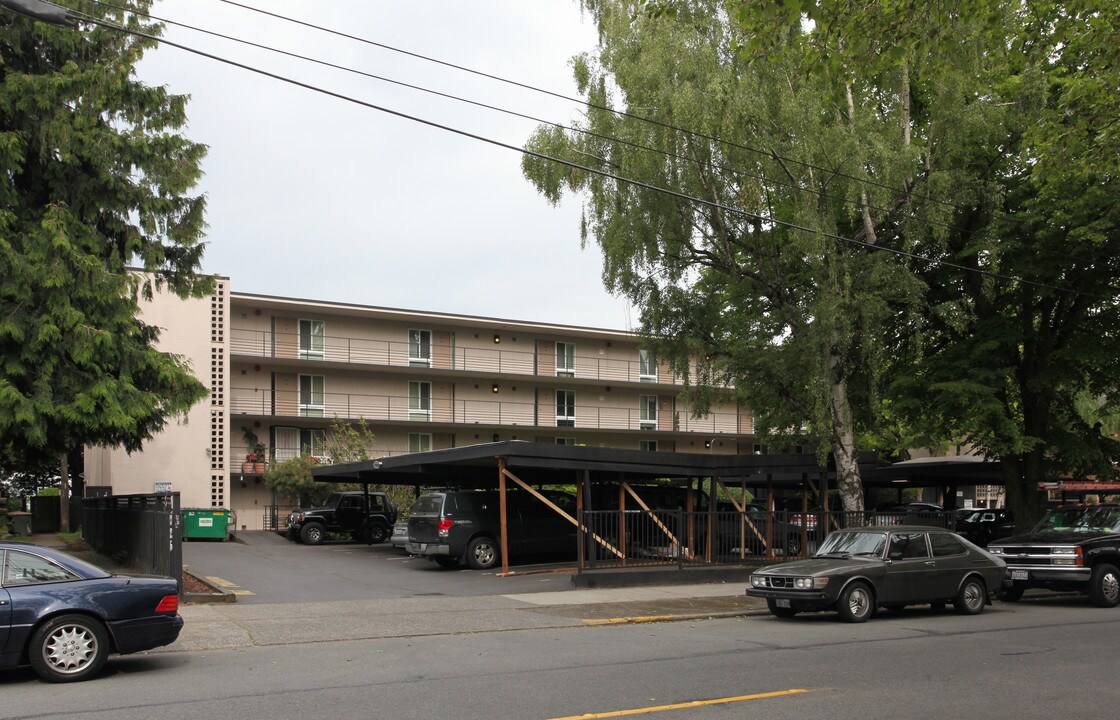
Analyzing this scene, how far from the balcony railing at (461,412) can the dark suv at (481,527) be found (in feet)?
45.9

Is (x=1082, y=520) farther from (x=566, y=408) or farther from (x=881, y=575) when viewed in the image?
(x=566, y=408)

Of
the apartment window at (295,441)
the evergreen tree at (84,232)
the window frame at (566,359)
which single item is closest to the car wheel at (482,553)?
the evergreen tree at (84,232)

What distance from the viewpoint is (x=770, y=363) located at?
70.4ft

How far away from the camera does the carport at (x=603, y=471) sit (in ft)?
67.2

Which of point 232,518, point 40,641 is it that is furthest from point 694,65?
point 232,518

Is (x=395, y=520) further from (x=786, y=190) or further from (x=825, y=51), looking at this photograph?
(x=825, y=51)

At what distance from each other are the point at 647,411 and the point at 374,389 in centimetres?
1453

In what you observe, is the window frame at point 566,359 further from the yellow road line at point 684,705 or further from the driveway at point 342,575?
Result: the yellow road line at point 684,705

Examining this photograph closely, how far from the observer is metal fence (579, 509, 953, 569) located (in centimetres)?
2073

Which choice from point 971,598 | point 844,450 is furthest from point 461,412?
point 971,598

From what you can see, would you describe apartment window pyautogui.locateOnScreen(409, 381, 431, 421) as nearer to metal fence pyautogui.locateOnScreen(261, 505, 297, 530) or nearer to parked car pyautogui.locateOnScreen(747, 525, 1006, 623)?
metal fence pyautogui.locateOnScreen(261, 505, 297, 530)

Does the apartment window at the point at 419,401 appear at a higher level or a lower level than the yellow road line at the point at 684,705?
higher

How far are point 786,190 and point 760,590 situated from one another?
30.5 feet

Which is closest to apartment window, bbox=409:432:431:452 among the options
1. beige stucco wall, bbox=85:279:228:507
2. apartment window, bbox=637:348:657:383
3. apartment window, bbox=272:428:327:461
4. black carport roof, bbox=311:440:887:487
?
apartment window, bbox=272:428:327:461
